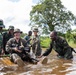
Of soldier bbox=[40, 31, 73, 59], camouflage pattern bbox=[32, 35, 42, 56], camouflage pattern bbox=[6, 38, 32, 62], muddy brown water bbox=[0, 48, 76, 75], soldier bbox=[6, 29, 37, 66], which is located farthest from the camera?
camouflage pattern bbox=[32, 35, 42, 56]

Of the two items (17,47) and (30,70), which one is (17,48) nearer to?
(17,47)

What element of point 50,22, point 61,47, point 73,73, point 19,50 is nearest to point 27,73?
point 73,73

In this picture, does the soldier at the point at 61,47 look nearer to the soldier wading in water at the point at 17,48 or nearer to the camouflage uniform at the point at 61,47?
the camouflage uniform at the point at 61,47

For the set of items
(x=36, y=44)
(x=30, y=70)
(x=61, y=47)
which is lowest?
(x=30, y=70)

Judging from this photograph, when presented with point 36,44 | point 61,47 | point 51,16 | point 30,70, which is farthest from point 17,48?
point 51,16

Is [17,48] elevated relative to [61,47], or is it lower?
elevated

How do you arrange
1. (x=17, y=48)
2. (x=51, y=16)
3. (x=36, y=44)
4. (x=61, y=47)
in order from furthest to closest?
(x=51, y=16), (x=36, y=44), (x=61, y=47), (x=17, y=48)

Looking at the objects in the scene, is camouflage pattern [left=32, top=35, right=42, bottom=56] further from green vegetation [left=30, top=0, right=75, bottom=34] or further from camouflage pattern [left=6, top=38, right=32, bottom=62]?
green vegetation [left=30, top=0, right=75, bottom=34]

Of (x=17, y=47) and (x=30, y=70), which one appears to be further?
(x=17, y=47)

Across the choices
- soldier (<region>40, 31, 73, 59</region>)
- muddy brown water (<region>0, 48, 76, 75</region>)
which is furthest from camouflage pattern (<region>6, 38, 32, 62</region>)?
soldier (<region>40, 31, 73, 59</region>)

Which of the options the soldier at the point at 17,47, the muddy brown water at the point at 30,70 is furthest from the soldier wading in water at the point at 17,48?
the muddy brown water at the point at 30,70

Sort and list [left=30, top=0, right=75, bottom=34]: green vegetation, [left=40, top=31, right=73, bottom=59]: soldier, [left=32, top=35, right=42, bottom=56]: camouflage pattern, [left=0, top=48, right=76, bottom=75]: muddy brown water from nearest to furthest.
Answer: [left=0, top=48, right=76, bottom=75]: muddy brown water, [left=40, top=31, right=73, bottom=59]: soldier, [left=32, top=35, right=42, bottom=56]: camouflage pattern, [left=30, top=0, right=75, bottom=34]: green vegetation

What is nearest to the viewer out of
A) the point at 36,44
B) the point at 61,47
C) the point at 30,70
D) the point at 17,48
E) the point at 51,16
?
the point at 30,70

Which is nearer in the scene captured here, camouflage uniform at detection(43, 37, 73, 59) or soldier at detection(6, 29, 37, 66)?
soldier at detection(6, 29, 37, 66)
